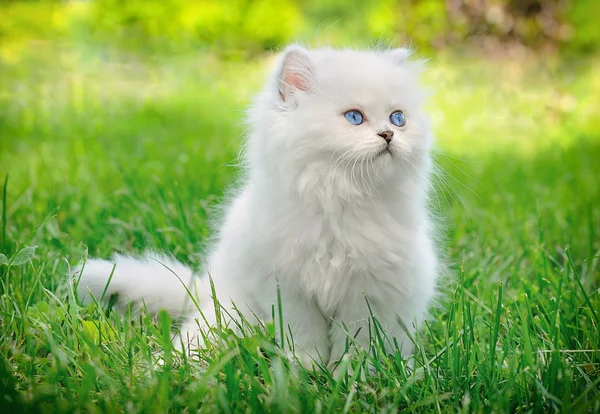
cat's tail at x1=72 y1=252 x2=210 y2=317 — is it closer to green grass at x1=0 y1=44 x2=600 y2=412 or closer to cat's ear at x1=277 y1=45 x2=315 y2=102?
green grass at x1=0 y1=44 x2=600 y2=412

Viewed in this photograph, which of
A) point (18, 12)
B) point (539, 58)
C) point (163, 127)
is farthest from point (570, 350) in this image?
point (18, 12)

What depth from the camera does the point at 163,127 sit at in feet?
18.7

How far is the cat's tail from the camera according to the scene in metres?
2.11

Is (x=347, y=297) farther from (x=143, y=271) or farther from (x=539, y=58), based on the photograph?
(x=539, y=58)

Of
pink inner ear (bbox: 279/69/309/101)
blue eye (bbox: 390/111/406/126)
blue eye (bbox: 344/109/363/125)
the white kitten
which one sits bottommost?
the white kitten

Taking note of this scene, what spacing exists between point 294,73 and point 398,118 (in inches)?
13.4

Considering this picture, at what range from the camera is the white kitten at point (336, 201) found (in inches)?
69.2

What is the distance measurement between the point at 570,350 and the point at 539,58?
8314 millimetres

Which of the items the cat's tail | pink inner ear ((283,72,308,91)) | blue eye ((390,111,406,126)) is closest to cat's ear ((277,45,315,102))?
pink inner ear ((283,72,308,91))

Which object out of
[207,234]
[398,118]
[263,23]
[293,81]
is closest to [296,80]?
[293,81]

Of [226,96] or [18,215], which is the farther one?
[226,96]

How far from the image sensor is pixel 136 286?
84.9 inches

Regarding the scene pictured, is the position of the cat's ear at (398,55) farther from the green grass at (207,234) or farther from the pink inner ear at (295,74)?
the green grass at (207,234)

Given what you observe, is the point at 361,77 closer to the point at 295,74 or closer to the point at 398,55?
the point at 295,74
